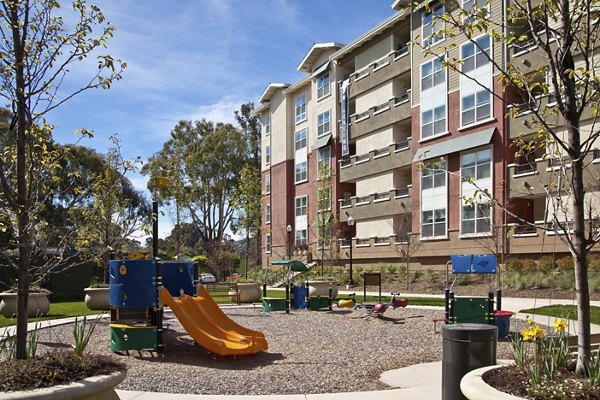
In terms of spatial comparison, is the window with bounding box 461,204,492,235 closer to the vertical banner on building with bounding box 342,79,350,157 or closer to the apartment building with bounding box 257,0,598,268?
the apartment building with bounding box 257,0,598,268

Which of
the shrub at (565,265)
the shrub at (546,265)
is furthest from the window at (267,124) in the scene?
the shrub at (565,265)

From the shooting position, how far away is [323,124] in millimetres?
50438

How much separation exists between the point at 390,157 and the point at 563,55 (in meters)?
36.2

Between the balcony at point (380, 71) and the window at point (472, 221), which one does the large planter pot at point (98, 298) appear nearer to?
the window at point (472, 221)

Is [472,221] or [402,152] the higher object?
[402,152]

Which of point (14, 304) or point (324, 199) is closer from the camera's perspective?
point (14, 304)

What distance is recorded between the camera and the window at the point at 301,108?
178ft

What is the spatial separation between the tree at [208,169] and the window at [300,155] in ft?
33.8

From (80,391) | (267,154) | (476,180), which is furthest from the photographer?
(267,154)

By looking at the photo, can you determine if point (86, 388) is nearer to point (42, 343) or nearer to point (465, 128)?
point (42, 343)

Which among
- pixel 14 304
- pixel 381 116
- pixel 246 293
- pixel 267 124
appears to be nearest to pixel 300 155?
pixel 267 124

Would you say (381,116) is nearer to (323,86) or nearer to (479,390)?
(323,86)

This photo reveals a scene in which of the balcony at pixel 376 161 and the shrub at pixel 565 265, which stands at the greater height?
the balcony at pixel 376 161

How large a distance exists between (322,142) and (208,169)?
18.2 metres
